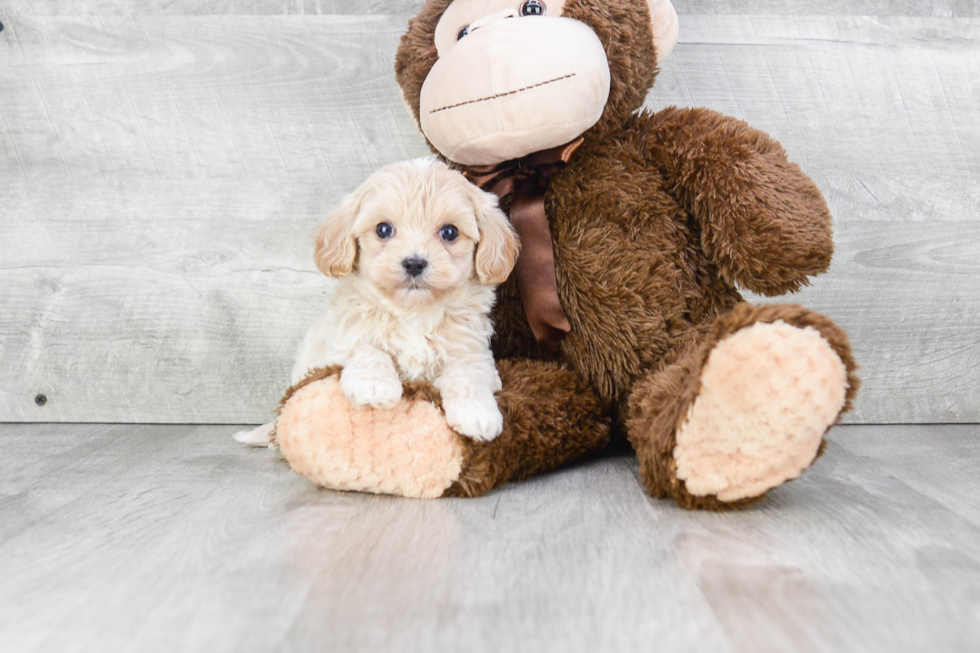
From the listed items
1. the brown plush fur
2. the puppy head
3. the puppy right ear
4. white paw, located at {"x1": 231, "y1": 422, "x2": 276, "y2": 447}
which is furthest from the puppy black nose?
white paw, located at {"x1": 231, "y1": 422, "x2": 276, "y2": 447}

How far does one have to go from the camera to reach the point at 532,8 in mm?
1272

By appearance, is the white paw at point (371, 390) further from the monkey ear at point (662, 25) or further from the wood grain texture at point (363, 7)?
the wood grain texture at point (363, 7)

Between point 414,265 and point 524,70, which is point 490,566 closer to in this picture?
point 414,265

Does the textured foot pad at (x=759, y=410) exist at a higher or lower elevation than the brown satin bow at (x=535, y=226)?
lower

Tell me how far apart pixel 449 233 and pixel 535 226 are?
199 mm

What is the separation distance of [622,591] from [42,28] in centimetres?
172

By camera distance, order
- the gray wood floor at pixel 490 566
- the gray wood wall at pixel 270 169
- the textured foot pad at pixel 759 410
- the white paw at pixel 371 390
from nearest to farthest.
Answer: the gray wood floor at pixel 490 566 → the textured foot pad at pixel 759 410 → the white paw at pixel 371 390 → the gray wood wall at pixel 270 169

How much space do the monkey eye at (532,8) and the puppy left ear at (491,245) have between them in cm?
30

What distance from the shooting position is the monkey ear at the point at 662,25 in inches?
52.7

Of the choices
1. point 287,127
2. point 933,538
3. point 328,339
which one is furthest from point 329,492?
point 287,127

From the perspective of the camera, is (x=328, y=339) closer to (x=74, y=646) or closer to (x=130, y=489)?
(x=130, y=489)

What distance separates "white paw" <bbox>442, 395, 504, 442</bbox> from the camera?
1.10 meters

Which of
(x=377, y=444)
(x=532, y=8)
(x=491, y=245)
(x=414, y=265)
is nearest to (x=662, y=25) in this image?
(x=532, y=8)

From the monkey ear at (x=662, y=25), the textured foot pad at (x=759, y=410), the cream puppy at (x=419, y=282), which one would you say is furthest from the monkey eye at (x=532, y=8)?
the textured foot pad at (x=759, y=410)
